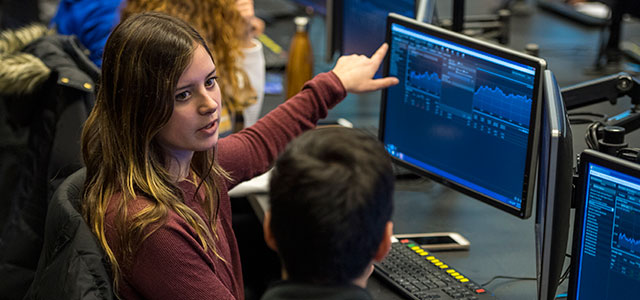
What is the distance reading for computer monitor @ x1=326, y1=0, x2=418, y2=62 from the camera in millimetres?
2133

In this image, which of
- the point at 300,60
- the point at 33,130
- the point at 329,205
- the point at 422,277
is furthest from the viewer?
the point at 300,60

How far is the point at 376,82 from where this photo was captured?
5.41 feet

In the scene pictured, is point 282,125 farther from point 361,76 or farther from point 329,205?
point 329,205

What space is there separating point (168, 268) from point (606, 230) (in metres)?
0.63

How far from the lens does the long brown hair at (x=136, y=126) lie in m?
1.22

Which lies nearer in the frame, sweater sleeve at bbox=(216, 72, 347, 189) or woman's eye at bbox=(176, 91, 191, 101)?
woman's eye at bbox=(176, 91, 191, 101)

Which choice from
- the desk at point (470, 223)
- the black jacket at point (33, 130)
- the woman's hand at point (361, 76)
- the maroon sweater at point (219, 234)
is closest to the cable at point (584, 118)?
the desk at point (470, 223)

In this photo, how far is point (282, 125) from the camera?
1638mm

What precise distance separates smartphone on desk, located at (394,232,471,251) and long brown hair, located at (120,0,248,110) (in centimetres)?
68

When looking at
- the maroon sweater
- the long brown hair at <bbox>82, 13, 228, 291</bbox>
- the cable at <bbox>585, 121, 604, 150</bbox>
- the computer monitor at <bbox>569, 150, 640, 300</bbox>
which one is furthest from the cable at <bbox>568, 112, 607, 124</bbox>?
the long brown hair at <bbox>82, 13, 228, 291</bbox>

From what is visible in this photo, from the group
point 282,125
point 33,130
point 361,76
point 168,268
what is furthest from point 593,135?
point 33,130

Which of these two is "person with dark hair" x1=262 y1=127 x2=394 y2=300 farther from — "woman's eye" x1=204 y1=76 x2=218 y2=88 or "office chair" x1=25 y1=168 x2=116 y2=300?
"woman's eye" x1=204 y1=76 x2=218 y2=88

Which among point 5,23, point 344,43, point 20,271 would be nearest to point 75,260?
point 20,271

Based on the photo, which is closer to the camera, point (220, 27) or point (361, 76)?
point (361, 76)
